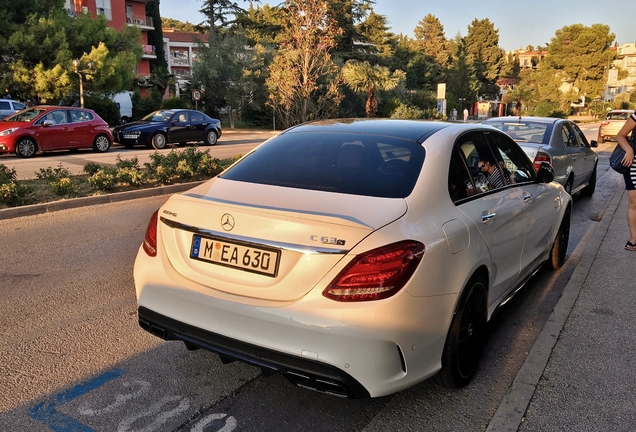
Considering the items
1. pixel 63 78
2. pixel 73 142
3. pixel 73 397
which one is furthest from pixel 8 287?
pixel 63 78

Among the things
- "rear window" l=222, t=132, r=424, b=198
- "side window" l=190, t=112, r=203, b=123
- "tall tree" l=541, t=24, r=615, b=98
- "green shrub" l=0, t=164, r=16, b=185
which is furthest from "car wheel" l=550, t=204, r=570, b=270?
"tall tree" l=541, t=24, r=615, b=98

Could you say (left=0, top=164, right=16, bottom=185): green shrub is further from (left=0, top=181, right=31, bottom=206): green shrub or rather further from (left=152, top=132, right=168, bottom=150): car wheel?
(left=152, top=132, right=168, bottom=150): car wheel

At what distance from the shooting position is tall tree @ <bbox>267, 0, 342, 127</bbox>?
28.6m

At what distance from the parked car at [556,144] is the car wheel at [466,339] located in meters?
4.86

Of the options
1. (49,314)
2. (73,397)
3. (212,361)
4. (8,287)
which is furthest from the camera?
(8,287)

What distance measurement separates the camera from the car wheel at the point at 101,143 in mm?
17656

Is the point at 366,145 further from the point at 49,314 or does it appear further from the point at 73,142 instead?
the point at 73,142

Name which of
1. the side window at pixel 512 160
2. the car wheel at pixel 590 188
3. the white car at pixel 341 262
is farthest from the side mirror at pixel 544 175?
the car wheel at pixel 590 188

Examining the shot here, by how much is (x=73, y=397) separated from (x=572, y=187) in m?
8.37

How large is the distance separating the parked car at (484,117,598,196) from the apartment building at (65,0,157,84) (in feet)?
132

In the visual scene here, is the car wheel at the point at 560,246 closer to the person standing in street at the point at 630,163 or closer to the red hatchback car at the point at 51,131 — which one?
the person standing in street at the point at 630,163

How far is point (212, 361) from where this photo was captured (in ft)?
11.3

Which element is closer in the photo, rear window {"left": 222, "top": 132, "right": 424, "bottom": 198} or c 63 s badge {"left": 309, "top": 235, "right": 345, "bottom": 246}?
c 63 s badge {"left": 309, "top": 235, "right": 345, "bottom": 246}

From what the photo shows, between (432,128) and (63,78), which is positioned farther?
(63,78)
